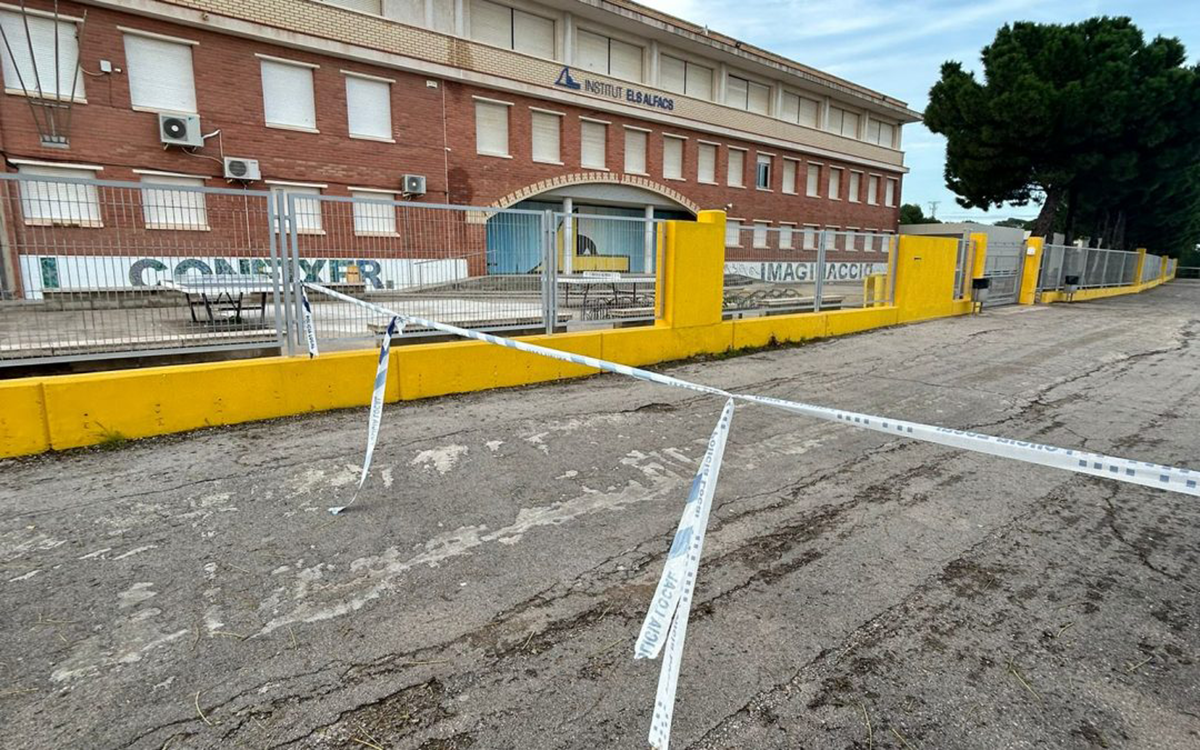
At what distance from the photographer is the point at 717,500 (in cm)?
397

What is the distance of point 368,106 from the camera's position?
61.8 feet

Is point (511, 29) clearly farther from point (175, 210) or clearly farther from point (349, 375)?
point (349, 375)

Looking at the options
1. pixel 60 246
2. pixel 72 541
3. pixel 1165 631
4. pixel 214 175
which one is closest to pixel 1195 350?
pixel 1165 631

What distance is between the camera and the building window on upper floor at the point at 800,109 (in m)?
31.5

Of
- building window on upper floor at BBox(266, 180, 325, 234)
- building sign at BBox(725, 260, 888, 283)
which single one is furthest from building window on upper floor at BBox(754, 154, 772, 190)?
building window on upper floor at BBox(266, 180, 325, 234)

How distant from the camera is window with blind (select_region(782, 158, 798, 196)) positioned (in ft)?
105

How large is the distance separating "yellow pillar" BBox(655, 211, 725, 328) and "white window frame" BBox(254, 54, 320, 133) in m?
14.3

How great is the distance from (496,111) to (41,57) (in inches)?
475

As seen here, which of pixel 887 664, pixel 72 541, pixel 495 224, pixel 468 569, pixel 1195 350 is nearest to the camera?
pixel 887 664

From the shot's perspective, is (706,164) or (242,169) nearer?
(242,169)

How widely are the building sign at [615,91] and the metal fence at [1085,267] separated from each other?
1529 cm

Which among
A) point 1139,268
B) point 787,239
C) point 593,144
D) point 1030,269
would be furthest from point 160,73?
point 1139,268

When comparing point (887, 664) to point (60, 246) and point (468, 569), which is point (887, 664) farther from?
point (60, 246)

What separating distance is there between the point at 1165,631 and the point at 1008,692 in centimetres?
100
